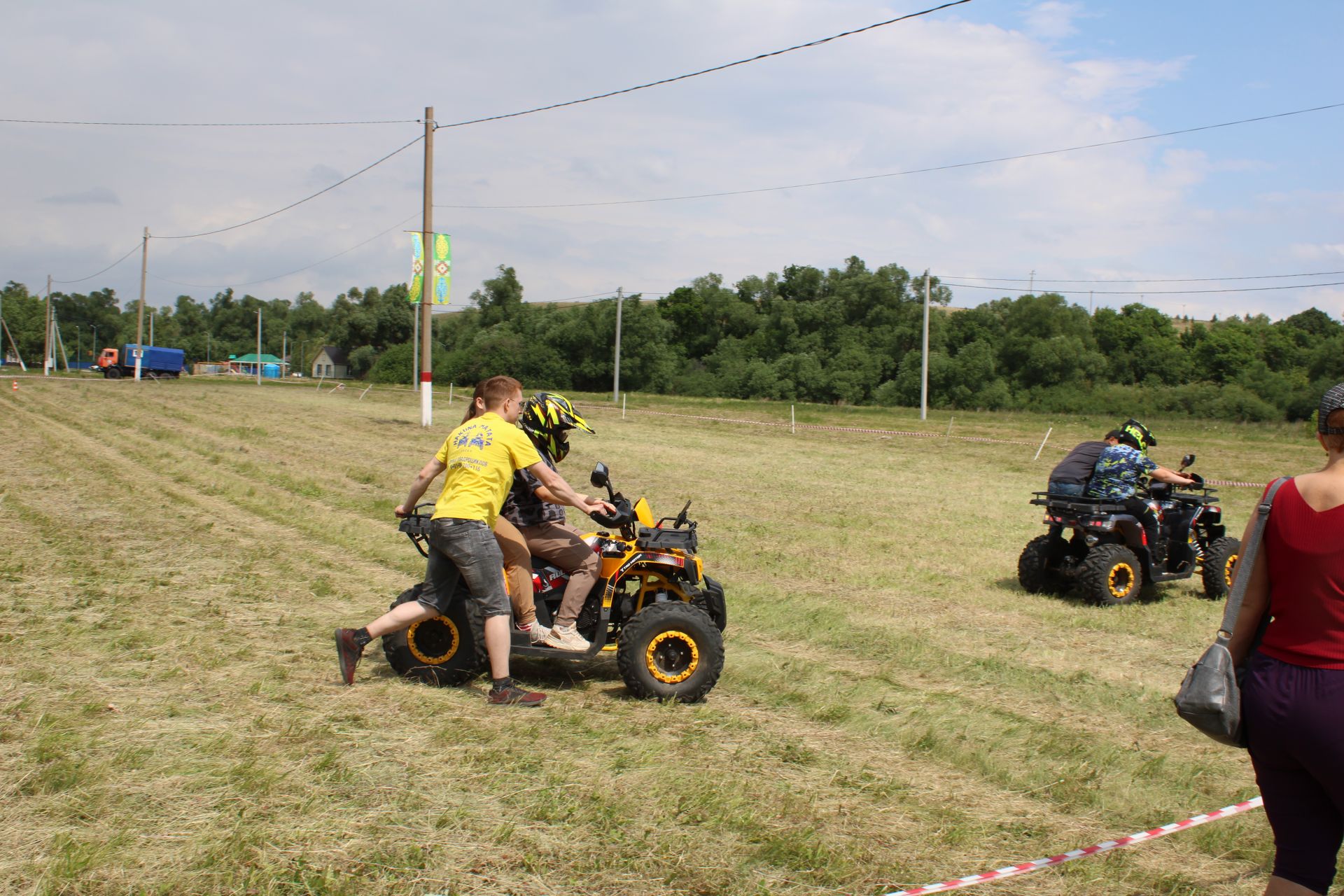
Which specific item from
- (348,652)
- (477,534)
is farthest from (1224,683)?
(348,652)

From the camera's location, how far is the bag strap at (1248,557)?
3049 mm

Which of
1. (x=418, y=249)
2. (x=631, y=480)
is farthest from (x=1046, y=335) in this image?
(x=631, y=480)

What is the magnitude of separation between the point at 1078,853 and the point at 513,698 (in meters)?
2.98

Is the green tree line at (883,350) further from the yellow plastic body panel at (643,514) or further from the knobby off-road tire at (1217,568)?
the yellow plastic body panel at (643,514)

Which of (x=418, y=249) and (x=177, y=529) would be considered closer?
(x=177, y=529)

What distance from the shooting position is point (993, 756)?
17.8ft

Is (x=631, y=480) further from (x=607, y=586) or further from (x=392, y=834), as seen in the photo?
(x=392, y=834)

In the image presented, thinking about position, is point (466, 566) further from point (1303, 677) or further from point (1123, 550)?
point (1123, 550)

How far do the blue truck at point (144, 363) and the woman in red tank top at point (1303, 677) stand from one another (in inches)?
3164

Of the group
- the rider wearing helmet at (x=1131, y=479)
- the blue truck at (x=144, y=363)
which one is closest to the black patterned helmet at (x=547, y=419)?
the rider wearing helmet at (x=1131, y=479)

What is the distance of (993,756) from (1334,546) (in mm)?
2840

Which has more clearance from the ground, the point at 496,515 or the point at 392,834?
the point at 496,515

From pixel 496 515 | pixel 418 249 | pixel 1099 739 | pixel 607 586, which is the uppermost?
pixel 418 249

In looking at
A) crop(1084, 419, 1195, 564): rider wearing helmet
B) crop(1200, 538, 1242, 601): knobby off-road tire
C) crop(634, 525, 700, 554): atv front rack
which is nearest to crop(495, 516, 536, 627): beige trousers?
crop(634, 525, 700, 554): atv front rack
